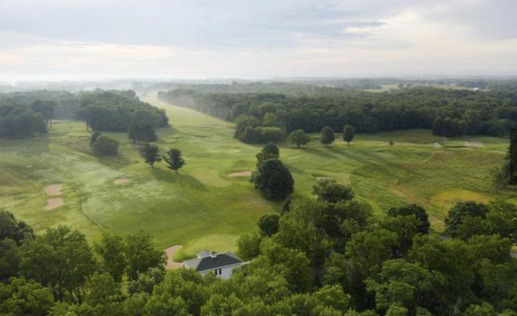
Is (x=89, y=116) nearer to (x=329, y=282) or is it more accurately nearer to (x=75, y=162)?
(x=75, y=162)

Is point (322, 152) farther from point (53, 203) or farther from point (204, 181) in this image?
point (53, 203)

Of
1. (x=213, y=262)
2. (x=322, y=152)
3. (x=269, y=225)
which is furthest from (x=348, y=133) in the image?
(x=213, y=262)

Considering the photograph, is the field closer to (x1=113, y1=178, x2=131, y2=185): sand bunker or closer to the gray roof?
(x1=113, y1=178, x2=131, y2=185): sand bunker

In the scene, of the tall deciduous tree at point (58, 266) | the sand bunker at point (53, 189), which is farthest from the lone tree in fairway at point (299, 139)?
the tall deciduous tree at point (58, 266)

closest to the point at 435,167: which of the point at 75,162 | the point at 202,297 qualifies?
the point at 202,297

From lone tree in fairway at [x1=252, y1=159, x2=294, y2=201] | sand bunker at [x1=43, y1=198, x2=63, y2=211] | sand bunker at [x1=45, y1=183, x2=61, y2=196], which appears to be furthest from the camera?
sand bunker at [x1=45, y1=183, x2=61, y2=196]

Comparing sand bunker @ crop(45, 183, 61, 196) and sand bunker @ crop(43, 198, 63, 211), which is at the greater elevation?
sand bunker @ crop(45, 183, 61, 196)

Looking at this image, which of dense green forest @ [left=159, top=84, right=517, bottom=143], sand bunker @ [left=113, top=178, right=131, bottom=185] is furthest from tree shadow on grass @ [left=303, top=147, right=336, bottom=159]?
sand bunker @ [left=113, top=178, right=131, bottom=185]

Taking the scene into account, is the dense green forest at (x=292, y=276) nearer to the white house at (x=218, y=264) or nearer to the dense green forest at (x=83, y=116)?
the white house at (x=218, y=264)
